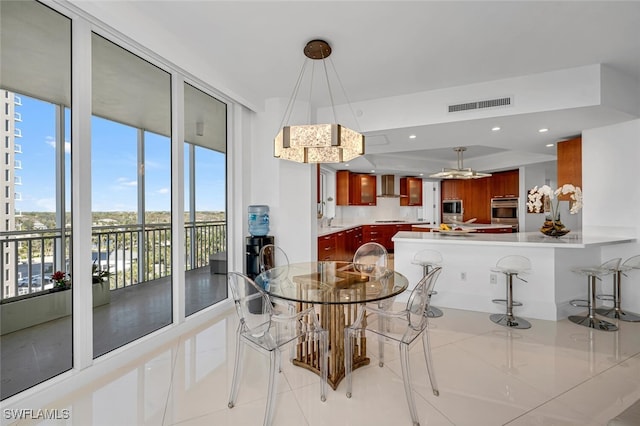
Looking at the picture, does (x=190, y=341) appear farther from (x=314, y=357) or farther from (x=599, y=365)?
(x=599, y=365)

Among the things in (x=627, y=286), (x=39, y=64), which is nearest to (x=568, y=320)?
(x=627, y=286)

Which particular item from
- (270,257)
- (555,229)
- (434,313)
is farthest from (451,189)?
(270,257)

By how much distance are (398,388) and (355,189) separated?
5.90 m

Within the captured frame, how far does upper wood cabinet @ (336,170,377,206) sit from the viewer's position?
7523 mm

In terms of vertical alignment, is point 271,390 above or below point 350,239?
below

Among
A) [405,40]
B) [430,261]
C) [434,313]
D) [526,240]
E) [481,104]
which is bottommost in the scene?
[434,313]

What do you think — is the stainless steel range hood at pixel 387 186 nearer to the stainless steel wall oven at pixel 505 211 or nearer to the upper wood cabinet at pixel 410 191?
the upper wood cabinet at pixel 410 191

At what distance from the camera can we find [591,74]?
3.00 meters

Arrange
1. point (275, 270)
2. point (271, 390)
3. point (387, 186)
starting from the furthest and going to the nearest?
point (387, 186), point (275, 270), point (271, 390)

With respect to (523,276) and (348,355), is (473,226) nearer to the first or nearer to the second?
(523,276)

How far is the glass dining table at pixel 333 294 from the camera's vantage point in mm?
→ 1999

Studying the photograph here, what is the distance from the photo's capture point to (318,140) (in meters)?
2.34

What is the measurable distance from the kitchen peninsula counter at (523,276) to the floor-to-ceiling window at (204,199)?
8.64ft

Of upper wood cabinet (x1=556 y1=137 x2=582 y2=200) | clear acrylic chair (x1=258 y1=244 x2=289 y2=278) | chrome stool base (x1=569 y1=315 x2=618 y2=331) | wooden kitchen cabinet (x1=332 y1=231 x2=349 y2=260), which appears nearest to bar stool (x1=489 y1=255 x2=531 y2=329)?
chrome stool base (x1=569 y1=315 x2=618 y2=331)
